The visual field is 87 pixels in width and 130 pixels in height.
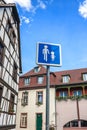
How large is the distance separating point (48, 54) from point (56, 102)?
21.7 meters

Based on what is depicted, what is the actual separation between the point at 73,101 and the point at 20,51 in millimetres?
10979

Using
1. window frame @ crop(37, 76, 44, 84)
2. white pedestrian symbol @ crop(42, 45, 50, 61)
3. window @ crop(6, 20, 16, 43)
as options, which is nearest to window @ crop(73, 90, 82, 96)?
window frame @ crop(37, 76, 44, 84)

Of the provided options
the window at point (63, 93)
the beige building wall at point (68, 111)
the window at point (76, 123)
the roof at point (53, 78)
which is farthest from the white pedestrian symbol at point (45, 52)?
the window at point (63, 93)

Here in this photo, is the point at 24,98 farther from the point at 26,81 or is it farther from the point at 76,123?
the point at 76,123

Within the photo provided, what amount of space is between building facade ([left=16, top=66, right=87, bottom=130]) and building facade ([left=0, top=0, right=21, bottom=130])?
9.98 m

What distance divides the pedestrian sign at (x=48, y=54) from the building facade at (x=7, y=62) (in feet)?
27.8

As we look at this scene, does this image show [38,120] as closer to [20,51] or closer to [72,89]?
[72,89]

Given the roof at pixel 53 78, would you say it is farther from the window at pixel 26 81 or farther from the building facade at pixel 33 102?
the window at pixel 26 81

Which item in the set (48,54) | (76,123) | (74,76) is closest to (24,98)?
(74,76)

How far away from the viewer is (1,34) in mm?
12312

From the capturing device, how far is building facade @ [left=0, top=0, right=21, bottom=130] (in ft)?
40.7

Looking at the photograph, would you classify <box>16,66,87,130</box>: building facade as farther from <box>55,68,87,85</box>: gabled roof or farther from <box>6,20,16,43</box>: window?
<box>6,20,16,43</box>: window

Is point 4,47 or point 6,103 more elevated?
point 4,47

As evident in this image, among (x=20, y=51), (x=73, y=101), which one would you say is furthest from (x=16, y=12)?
(x=73, y=101)
